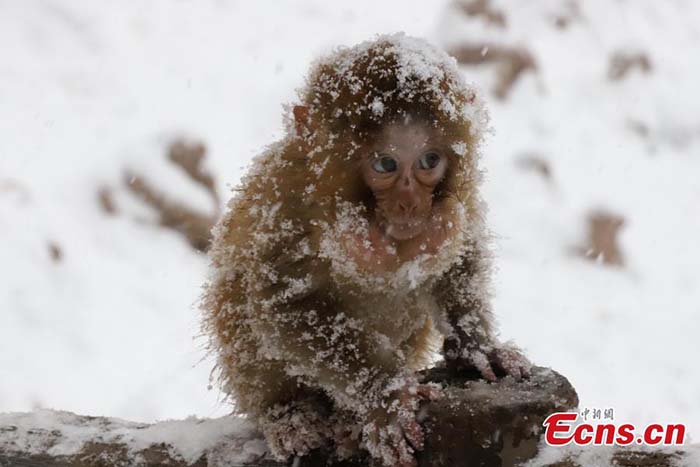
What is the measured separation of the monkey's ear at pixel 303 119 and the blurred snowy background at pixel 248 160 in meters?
3.25

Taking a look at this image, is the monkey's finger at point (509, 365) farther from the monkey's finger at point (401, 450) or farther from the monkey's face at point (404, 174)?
the monkey's face at point (404, 174)

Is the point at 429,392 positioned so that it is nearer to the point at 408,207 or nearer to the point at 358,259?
the point at 358,259

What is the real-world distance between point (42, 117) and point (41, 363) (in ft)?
8.75

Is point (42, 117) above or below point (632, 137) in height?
below

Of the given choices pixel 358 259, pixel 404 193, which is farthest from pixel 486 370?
pixel 404 193

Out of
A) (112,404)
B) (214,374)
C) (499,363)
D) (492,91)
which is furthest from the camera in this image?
(492,91)

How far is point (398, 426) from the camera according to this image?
8.07ft

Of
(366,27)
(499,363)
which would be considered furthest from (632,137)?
(499,363)

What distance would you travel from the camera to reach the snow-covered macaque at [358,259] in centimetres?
240

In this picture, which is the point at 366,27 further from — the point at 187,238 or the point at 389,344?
the point at 389,344

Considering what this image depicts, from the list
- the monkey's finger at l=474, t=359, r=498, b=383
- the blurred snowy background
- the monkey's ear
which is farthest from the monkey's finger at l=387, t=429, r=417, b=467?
the blurred snowy background

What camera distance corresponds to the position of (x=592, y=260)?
8.18 metres

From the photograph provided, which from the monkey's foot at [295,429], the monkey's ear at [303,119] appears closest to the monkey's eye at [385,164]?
the monkey's ear at [303,119]

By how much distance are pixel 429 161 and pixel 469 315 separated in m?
0.68
